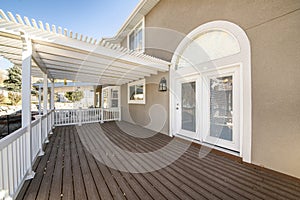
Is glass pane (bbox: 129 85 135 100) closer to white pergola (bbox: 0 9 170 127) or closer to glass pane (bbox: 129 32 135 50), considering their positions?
glass pane (bbox: 129 32 135 50)

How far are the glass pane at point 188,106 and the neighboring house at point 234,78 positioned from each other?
3cm

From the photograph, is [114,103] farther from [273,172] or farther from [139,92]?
[273,172]

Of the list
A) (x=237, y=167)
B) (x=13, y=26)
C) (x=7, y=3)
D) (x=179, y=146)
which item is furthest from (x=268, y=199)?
(x=7, y=3)

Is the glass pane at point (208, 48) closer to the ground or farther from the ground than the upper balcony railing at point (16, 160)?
farther from the ground

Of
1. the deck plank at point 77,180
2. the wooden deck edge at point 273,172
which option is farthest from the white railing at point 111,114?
the wooden deck edge at point 273,172

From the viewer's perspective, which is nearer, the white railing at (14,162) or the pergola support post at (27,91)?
the white railing at (14,162)

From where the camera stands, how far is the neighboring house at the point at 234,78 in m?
2.34

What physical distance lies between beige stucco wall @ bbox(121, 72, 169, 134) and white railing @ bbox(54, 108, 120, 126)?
5.43ft

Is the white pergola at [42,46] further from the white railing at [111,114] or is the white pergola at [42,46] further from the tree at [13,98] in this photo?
the tree at [13,98]

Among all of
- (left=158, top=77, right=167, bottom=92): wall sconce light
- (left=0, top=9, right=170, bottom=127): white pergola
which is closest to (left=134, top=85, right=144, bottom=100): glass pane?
(left=158, top=77, right=167, bottom=92): wall sconce light

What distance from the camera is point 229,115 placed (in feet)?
10.8

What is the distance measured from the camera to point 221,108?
3.45m

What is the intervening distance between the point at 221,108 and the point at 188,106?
3.75 ft

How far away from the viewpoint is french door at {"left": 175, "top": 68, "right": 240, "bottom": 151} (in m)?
3.19
